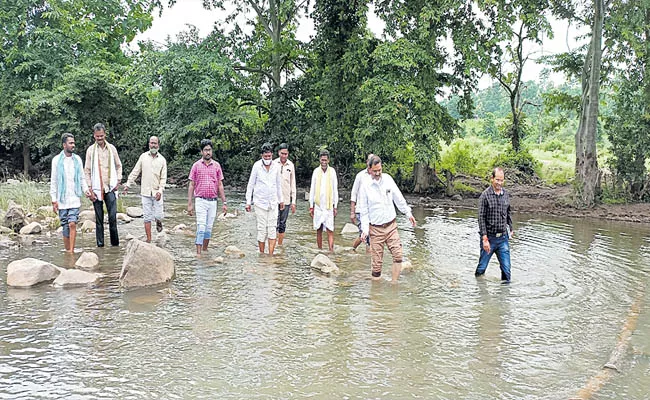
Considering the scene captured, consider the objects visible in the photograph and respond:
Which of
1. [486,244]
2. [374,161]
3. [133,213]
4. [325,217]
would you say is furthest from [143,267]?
[133,213]

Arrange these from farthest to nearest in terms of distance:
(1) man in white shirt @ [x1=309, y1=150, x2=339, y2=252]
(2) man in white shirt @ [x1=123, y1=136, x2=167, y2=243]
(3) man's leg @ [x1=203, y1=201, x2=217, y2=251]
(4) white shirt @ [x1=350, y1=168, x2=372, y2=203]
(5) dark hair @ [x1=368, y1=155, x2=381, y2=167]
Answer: (2) man in white shirt @ [x1=123, y1=136, x2=167, y2=243] → (1) man in white shirt @ [x1=309, y1=150, x2=339, y2=252] → (3) man's leg @ [x1=203, y1=201, x2=217, y2=251] → (4) white shirt @ [x1=350, y1=168, x2=372, y2=203] → (5) dark hair @ [x1=368, y1=155, x2=381, y2=167]

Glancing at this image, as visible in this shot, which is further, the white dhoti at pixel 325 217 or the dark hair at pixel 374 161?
the white dhoti at pixel 325 217

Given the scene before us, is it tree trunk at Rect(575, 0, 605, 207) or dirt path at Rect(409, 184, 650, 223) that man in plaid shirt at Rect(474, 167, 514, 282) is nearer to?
dirt path at Rect(409, 184, 650, 223)

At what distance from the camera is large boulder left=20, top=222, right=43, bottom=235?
11.7 meters

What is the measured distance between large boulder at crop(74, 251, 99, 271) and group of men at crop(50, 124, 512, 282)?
1.01m

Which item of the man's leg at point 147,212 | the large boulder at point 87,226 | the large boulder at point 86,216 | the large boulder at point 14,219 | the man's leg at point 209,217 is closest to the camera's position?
the man's leg at point 209,217

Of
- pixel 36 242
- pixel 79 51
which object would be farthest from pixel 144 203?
pixel 79 51

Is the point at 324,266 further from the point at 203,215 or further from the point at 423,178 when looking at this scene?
the point at 423,178

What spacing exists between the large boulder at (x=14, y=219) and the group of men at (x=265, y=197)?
9.28 feet

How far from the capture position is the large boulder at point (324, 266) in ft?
29.5

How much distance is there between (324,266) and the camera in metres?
9.06

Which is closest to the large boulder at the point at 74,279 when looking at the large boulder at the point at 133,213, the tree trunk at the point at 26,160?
the large boulder at the point at 133,213

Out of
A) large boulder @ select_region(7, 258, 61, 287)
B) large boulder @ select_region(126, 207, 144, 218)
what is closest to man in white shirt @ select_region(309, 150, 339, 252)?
large boulder @ select_region(7, 258, 61, 287)

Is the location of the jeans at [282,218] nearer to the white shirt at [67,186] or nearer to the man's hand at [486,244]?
the white shirt at [67,186]
